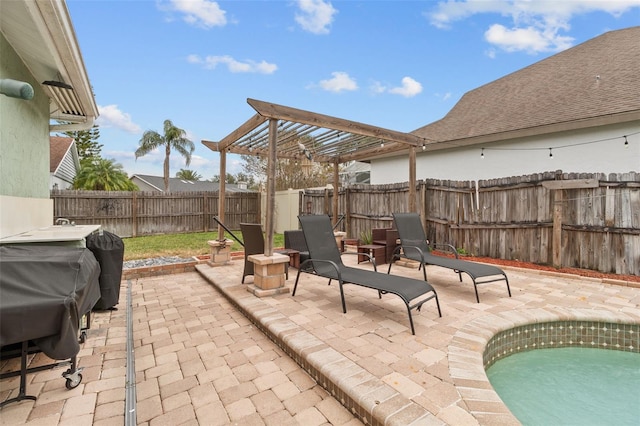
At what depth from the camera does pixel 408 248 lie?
541 cm

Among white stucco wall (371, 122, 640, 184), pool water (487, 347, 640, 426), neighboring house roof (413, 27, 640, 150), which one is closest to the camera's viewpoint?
pool water (487, 347, 640, 426)

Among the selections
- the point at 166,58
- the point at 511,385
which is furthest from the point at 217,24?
the point at 511,385

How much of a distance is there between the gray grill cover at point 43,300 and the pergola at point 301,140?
2.51 m

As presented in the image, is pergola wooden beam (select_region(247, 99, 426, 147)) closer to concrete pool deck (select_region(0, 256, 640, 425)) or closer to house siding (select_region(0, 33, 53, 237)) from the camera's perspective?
house siding (select_region(0, 33, 53, 237))

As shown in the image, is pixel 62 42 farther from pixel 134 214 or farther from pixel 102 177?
pixel 102 177

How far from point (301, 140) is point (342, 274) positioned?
12.0 feet

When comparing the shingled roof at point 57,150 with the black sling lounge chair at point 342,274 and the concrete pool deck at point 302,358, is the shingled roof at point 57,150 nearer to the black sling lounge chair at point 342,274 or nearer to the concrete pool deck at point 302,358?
the concrete pool deck at point 302,358

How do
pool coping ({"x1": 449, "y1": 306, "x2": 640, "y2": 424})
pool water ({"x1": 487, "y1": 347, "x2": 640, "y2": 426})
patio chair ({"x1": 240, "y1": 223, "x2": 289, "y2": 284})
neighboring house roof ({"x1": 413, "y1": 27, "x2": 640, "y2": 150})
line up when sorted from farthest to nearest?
neighboring house roof ({"x1": 413, "y1": 27, "x2": 640, "y2": 150})
patio chair ({"x1": 240, "y1": 223, "x2": 289, "y2": 284})
pool water ({"x1": 487, "y1": 347, "x2": 640, "y2": 426})
pool coping ({"x1": 449, "y1": 306, "x2": 640, "y2": 424})

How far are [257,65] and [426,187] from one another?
35.0ft

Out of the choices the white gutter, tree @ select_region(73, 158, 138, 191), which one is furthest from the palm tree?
the white gutter

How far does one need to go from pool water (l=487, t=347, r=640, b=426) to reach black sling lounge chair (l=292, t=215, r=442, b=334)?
2.87 ft

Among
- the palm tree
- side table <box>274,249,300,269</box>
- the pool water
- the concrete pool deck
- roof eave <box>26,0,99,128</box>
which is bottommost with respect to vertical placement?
the pool water

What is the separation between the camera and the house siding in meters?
2.90

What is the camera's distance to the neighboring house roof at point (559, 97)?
23.4ft
